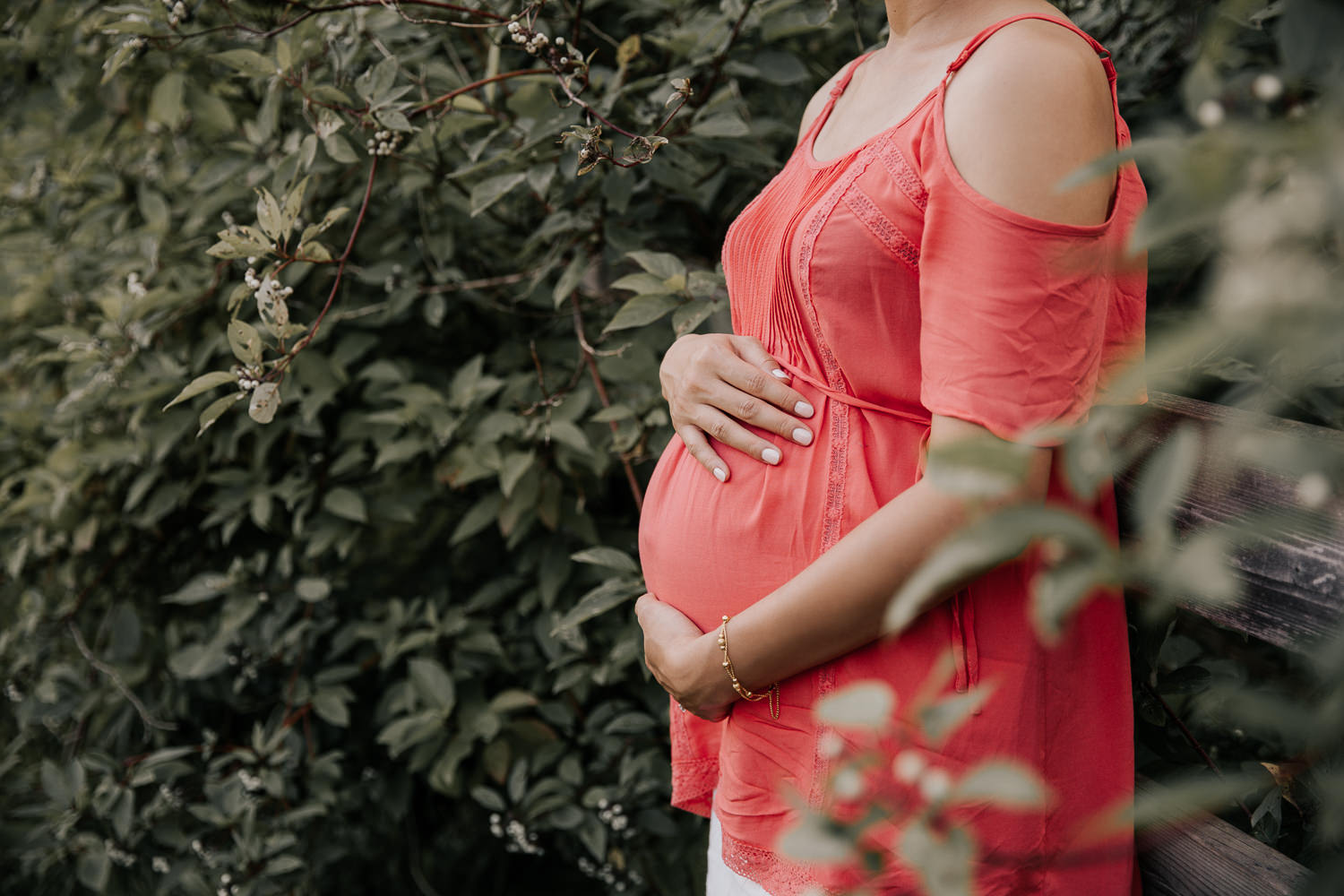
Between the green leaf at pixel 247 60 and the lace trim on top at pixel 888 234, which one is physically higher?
the lace trim on top at pixel 888 234

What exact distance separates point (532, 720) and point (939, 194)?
145 centimetres

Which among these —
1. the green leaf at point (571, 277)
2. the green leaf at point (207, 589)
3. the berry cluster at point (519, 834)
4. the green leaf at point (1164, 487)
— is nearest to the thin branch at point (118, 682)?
the green leaf at point (207, 589)

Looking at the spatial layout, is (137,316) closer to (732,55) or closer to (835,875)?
(732,55)

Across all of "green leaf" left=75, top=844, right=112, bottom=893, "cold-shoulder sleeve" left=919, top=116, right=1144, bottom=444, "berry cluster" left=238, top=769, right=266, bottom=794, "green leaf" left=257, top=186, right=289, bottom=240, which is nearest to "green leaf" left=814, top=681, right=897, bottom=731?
"cold-shoulder sleeve" left=919, top=116, right=1144, bottom=444

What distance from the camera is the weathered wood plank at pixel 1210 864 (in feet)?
2.75

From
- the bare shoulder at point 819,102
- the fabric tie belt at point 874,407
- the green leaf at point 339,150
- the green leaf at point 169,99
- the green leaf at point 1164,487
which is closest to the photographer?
the green leaf at point 1164,487

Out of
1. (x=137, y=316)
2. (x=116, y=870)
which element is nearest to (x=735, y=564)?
(x=137, y=316)

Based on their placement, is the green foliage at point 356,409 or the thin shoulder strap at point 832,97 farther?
the green foliage at point 356,409

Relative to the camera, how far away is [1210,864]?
0.89 metres

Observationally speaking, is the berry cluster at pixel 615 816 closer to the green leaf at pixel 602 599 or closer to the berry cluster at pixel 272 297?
the green leaf at pixel 602 599

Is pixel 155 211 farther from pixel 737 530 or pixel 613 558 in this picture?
pixel 737 530

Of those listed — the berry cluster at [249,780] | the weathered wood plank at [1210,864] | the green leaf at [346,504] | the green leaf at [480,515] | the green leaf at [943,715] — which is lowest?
the berry cluster at [249,780]

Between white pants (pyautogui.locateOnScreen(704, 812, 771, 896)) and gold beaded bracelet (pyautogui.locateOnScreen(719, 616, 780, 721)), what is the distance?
20 cm

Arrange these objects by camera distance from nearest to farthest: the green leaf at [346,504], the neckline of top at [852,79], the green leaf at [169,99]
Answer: the neckline of top at [852,79] → the green leaf at [169,99] → the green leaf at [346,504]
